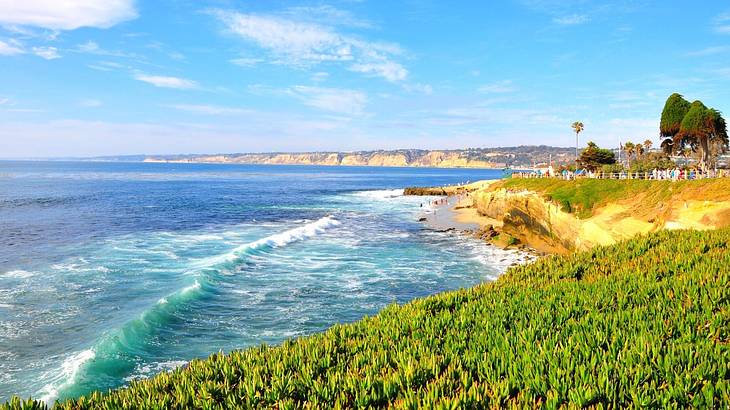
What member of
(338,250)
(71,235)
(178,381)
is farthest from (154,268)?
(178,381)

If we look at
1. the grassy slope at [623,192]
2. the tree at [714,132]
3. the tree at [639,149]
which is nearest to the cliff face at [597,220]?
the grassy slope at [623,192]

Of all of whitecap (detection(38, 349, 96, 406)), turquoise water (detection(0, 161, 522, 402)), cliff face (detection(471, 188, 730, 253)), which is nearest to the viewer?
whitecap (detection(38, 349, 96, 406))

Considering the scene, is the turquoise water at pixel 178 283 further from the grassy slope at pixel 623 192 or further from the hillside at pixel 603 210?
the grassy slope at pixel 623 192

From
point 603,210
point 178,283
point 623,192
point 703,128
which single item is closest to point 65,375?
point 178,283

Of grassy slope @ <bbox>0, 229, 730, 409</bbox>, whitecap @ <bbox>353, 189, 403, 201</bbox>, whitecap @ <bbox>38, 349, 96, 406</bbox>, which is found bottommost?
whitecap @ <bbox>38, 349, 96, 406</bbox>

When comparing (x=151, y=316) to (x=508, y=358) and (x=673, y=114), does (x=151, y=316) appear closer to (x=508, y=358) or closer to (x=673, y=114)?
(x=508, y=358)

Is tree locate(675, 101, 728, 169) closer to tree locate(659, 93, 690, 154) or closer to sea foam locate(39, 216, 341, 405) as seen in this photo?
tree locate(659, 93, 690, 154)

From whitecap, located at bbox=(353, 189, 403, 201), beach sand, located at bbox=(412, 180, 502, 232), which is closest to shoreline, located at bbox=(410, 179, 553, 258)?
beach sand, located at bbox=(412, 180, 502, 232)
